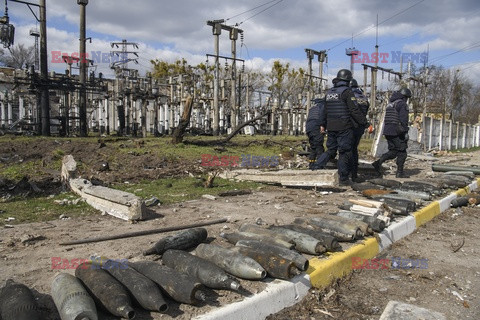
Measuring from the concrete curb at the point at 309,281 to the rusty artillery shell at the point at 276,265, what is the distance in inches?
2.6

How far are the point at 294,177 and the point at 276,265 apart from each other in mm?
5389

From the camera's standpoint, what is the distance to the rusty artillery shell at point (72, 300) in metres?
2.51

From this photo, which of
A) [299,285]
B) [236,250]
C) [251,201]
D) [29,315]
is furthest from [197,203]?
[29,315]

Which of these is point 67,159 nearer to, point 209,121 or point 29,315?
point 29,315

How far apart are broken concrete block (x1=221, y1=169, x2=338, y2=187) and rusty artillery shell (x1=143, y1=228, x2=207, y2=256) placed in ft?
14.4

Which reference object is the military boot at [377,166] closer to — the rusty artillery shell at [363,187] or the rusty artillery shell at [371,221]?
the rusty artillery shell at [363,187]

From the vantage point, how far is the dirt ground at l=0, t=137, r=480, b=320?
→ 3.29 m

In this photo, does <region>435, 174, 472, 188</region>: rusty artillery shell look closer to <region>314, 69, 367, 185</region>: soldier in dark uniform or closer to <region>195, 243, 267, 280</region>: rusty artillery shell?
<region>314, 69, 367, 185</region>: soldier in dark uniform

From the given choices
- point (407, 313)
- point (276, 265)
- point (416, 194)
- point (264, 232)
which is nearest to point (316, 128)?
point (416, 194)

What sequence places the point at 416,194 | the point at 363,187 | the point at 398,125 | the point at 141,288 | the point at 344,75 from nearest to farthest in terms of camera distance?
the point at 141,288 → the point at 416,194 → the point at 363,187 → the point at 344,75 → the point at 398,125

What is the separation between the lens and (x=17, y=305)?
2.54 meters

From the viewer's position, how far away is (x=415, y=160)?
17141 mm

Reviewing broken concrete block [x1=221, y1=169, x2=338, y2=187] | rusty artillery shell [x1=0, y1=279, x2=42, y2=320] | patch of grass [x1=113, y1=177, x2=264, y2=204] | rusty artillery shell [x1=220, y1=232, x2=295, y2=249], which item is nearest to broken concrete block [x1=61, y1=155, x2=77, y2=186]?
patch of grass [x1=113, y1=177, x2=264, y2=204]

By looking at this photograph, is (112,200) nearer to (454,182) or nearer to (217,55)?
(454,182)
